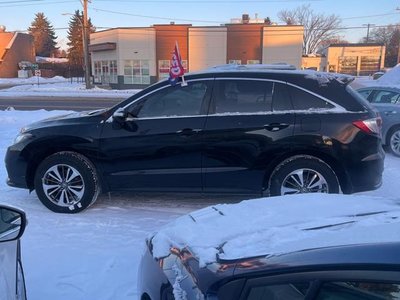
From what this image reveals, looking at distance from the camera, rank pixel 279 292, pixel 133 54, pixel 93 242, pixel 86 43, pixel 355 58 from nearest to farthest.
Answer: pixel 279 292 → pixel 93 242 → pixel 86 43 → pixel 133 54 → pixel 355 58

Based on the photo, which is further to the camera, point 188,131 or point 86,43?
point 86,43

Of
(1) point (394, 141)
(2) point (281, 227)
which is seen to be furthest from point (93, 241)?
(1) point (394, 141)

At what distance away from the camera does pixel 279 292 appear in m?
1.65

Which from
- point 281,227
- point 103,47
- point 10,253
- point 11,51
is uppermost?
point 103,47

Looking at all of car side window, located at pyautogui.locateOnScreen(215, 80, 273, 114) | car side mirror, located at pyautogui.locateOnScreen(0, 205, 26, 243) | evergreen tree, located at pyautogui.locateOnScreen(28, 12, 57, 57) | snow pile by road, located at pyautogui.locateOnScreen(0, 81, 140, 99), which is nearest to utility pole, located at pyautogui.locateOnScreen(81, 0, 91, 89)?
snow pile by road, located at pyautogui.locateOnScreen(0, 81, 140, 99)

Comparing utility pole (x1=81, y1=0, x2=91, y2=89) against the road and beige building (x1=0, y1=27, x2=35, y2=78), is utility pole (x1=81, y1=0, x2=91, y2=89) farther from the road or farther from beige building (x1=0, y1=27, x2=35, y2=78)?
beige building (x1=0, y1=27, x2=35, y2=78)

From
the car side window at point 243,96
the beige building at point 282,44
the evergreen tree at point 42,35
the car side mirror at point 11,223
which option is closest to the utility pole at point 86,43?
the beige building at point 282,44

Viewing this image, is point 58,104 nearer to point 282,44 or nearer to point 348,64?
point 282,44

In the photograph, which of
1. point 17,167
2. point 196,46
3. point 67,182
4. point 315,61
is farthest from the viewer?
point 315,61

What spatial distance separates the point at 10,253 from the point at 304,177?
361 cm

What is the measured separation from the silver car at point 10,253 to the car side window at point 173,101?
302cm

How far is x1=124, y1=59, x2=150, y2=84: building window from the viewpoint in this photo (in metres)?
45.6

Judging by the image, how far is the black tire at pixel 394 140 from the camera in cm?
928

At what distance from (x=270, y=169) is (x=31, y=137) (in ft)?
9.76
